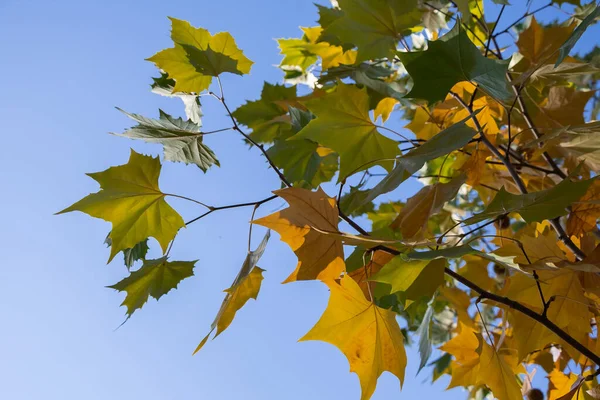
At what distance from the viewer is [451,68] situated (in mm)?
667

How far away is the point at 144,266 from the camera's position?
2.88ft

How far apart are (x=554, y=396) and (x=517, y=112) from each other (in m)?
0.64

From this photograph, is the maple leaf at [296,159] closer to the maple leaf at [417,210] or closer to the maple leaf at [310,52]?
the maple leaf at [417,210]

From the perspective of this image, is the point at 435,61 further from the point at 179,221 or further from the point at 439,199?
the point at 179,221

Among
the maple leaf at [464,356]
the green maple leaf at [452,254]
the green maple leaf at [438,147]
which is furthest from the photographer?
the maple leaf at [464,356]

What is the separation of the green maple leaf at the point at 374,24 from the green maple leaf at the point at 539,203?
1.77 feet

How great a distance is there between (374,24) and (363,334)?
2.11ft

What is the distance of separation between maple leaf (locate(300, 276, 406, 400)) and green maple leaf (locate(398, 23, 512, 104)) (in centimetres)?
28


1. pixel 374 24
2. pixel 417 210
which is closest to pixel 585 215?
pixel 417 210

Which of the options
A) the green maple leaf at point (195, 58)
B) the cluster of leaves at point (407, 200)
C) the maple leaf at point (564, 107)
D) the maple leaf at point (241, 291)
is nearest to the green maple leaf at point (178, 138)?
the cluster of leaves at point (407, 200)

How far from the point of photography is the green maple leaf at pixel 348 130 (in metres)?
0.89

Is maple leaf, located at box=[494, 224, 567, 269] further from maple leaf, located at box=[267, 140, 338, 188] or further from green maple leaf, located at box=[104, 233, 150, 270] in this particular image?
green maple leaf, located at box=[104, 233, 150, 270]

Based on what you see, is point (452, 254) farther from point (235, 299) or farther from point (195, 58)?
point (195, 58)

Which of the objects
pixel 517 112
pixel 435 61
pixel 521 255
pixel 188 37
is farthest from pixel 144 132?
pixel 517 112
